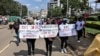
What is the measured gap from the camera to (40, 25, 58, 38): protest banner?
634 inches

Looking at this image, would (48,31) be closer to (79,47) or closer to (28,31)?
(28,31)

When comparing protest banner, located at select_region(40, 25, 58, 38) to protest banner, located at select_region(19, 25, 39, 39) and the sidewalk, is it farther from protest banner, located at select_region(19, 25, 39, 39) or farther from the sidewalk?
the sidewalk

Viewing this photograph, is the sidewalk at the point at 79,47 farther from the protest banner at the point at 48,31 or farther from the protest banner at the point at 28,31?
the protest banner at the point at 28,31

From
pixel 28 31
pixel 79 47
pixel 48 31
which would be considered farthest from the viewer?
pixel 79 47

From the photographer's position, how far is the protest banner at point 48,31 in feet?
52.8

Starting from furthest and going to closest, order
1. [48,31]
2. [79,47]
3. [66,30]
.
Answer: [79,47], [66,30], [48,31]

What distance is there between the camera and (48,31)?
645 inches

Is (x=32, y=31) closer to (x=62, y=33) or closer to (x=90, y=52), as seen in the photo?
(x=62, y=33)

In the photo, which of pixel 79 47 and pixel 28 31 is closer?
pixel 28 31

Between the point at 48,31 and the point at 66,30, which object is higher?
the point at 48,31

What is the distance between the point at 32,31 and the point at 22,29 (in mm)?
512

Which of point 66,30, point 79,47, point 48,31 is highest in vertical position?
point 48,31

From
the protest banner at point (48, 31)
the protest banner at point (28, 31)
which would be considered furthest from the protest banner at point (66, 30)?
the protest banner at point (28, 31)

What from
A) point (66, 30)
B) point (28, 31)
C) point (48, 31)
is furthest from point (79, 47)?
point (28, 31)
